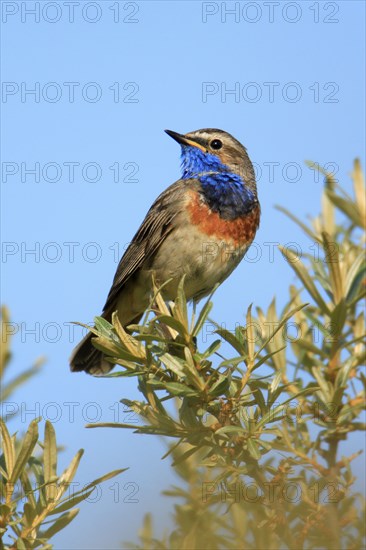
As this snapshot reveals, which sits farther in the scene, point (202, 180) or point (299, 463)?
point (202, 180)

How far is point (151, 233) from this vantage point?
6.79 m

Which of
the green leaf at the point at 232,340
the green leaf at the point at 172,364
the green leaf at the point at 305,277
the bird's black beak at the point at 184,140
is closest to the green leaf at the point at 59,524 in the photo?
the green leaf at the point at 172,364

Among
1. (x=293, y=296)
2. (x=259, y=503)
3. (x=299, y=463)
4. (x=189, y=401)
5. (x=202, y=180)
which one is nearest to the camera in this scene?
(x=259, y=503)

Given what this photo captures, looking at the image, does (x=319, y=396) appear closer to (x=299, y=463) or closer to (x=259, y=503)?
(x=299, y=463)

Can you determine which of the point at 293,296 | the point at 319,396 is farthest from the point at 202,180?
the point at 319,396

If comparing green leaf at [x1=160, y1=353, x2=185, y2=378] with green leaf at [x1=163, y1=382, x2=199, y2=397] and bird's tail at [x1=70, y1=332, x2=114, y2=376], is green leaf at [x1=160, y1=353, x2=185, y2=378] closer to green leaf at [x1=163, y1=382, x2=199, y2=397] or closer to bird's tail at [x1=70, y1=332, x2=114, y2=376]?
green leaf at [x1=163, y1=382, x2=199, y2=397]

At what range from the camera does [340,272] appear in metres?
2.85

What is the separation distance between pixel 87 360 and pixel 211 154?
93.2 inches

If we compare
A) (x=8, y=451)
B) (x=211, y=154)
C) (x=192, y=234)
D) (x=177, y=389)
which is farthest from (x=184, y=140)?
(x=8, y=451)

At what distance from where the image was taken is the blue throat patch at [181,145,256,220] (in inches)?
257

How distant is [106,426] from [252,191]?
494 cm

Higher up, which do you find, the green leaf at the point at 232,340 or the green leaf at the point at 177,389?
the green leaf at the point at 232,340

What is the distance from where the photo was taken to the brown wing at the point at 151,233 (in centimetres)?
660

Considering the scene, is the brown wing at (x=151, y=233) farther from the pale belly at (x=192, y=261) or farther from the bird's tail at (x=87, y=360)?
the bird's tail at (x=87, y=360)
